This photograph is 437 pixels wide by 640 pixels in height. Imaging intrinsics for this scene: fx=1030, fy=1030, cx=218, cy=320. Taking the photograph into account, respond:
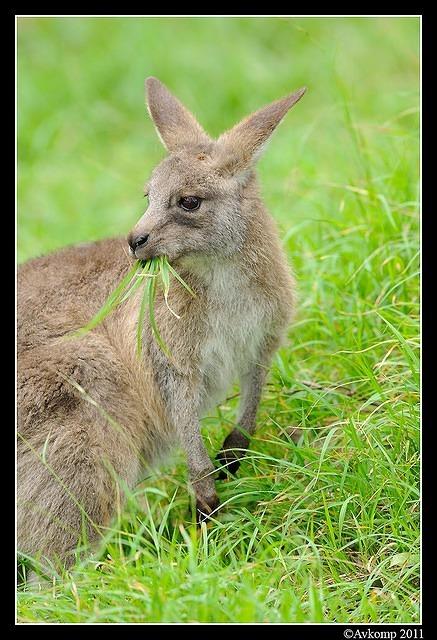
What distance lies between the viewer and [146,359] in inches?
202

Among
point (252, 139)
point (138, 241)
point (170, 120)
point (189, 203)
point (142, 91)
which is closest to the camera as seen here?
point (138, 241)

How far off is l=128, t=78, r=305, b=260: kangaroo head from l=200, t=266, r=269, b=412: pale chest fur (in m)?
0.18

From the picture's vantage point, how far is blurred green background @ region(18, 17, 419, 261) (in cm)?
898

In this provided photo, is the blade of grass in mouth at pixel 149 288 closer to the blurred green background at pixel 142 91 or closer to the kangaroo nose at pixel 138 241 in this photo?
the kangaroo nose at pixel 138 241

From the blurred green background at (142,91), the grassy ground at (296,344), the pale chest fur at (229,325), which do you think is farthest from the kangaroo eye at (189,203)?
the blurred green background at (142,91)

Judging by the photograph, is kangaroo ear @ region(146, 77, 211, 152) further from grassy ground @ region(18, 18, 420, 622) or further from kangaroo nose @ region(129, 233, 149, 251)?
grassy ground @ region(18, 18, 420, 622)

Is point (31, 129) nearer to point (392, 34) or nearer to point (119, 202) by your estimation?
point (119, 202)

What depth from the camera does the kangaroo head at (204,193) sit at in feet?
15.4

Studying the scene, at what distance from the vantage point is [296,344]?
6.00 m

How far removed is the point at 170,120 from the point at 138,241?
959mm

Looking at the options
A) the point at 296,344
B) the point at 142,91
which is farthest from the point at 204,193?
the point at 142,91

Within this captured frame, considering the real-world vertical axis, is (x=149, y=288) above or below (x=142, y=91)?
below

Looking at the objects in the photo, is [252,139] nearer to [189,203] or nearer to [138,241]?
[189,203]

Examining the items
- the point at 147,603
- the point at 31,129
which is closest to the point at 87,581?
the point at 147,603
